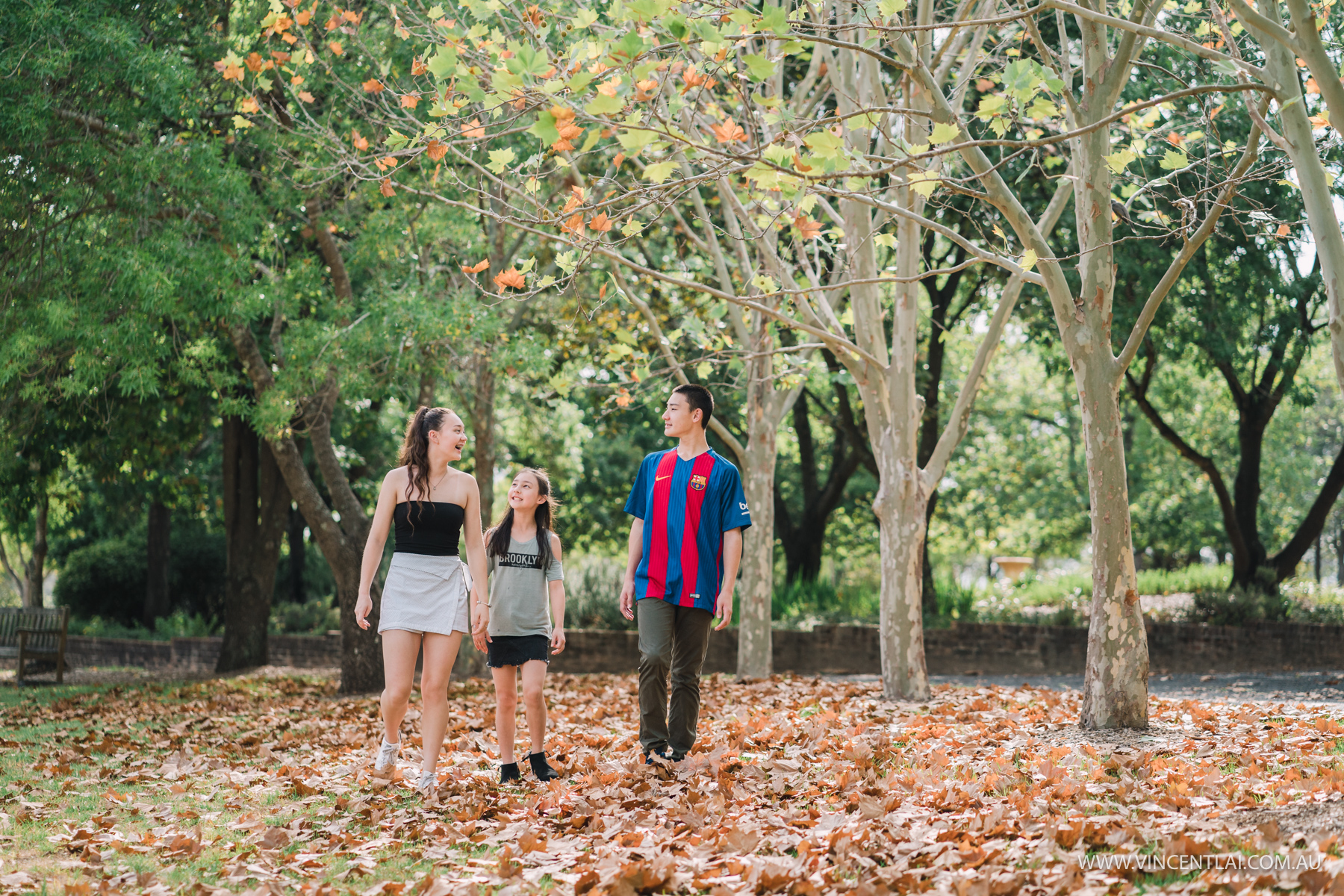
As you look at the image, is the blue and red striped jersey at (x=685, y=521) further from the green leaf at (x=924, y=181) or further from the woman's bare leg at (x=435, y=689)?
the green leaf at (x=924, y=181)

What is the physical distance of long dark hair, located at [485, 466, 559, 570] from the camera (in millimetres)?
5820

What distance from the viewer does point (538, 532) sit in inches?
232

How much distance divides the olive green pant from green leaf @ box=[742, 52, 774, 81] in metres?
2.72

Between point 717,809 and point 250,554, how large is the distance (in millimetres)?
12143

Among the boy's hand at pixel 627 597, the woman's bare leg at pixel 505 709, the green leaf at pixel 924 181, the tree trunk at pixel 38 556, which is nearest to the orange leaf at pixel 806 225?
the green leaf at pixel 924 181

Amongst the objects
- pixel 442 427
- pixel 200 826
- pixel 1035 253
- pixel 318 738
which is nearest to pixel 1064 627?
pixel 1035 253

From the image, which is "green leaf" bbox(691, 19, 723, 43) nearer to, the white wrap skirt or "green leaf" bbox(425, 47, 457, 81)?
"green leaf" bbox(425, 47, 457, 81)

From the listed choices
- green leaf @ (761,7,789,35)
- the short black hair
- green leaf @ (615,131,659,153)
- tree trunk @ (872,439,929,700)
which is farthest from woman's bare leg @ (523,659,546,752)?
tree trunk @ (872,439,929,700)

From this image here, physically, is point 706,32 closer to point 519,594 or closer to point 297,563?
point 519,594

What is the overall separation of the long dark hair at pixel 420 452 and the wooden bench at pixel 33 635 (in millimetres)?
11379

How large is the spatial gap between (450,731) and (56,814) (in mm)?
3027

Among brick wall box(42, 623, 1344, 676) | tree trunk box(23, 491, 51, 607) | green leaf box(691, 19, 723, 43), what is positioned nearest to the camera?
green leaf box(691, 19, 723, 43)

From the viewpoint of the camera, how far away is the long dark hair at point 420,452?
556 centimetres

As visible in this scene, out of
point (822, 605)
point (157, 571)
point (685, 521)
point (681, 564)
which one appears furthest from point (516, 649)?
point (157, 571)
